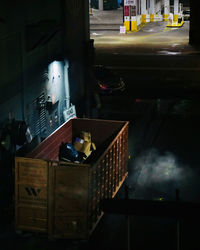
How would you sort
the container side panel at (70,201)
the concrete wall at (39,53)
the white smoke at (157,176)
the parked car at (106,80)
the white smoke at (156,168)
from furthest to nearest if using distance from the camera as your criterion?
1. the parked car at (106,80)
2. the white smoke at (156,168)
3. the white smoke at (157,176)
4. the concrete wall at (39,53)
5. the container side panel at (70,201)

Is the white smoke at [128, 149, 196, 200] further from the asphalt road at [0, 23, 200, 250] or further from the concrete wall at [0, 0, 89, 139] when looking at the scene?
the concrete wall at [0, 0, 89, 139]

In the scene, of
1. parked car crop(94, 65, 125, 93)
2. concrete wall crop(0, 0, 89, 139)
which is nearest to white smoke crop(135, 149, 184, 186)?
concrete wall crop(0, 0, 89, 139)

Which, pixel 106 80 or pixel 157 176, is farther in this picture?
pixel 106 80

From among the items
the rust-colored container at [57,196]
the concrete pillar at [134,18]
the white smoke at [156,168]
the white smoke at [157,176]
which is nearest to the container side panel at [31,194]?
the rust-colored container at [57,196]

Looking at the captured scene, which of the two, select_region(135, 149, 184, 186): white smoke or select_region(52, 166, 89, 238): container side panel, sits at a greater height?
select_region(52, 166, 89, 238): container side panel

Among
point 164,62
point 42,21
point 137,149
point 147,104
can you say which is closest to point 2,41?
point 42,21

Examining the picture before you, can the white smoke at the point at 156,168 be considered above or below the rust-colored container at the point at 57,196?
below

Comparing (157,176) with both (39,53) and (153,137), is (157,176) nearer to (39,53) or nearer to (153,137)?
(153,137)

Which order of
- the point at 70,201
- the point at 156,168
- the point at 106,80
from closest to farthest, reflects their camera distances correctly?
the point at 70,201 < the point at 156,168 < the point at 106,80

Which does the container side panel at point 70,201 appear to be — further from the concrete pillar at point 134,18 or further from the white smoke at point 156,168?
the concrete pillar at point 134,18

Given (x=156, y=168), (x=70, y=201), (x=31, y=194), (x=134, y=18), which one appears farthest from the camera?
(x=134, y=18)

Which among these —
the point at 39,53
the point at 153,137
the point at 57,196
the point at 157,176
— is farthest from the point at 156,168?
the point at 57,196

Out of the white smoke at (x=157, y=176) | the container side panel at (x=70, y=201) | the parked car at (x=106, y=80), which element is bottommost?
the white smoke at (x=157, y=176)

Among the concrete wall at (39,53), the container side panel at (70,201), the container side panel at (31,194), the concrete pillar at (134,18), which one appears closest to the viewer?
the container side panel at (70,201)
